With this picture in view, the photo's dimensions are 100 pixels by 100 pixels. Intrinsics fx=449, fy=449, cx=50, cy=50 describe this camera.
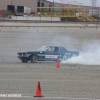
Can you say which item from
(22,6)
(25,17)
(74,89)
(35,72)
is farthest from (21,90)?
(22,6)

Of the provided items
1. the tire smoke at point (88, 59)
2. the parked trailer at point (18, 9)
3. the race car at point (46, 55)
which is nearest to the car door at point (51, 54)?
the race car at point (46, 55)

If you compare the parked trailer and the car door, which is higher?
the car door

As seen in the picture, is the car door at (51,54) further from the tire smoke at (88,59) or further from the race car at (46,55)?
the tire smoke at (88,59)

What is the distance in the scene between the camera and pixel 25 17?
83.5 m

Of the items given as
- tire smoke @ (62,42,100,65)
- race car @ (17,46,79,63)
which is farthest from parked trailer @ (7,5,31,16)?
race car @ (17,46,79,63)

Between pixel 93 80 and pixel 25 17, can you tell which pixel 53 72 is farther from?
→ pixel 25 17

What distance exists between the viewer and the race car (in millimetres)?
29031

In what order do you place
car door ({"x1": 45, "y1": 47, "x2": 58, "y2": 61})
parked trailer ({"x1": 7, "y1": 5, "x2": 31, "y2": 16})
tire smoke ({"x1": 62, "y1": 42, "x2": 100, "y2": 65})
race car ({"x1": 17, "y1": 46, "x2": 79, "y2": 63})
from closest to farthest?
race car ({"x1": 17, "y1": 46, "x2": 79, "y2": 63})
car door ({"x1": 45, "y1": 47, "x2": 58, "y2": 61})
tire smoke ({"x1": 62, "y1": 42, "x2": 100, "y2": 65})
parked trailer ({"x1": 7, "y1": 5, "x2": 31, "y2": 16})

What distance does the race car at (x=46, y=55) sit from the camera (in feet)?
95.2

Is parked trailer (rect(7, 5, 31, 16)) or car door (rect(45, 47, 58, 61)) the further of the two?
parked trailer (rect(7, 5, 31, 16))

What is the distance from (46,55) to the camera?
29.3m

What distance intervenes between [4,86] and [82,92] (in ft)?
10.2

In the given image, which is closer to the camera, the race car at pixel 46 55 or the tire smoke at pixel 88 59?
the race car at pixel 46 55

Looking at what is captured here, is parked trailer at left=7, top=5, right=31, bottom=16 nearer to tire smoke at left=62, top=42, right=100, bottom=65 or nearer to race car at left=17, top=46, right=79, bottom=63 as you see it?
tire smoke at left=62, top=42, right=100, bottom=65
